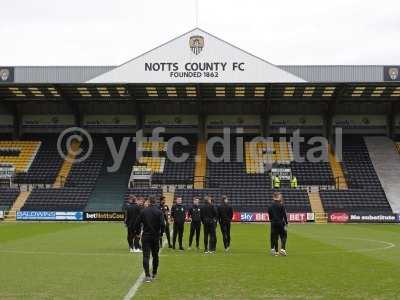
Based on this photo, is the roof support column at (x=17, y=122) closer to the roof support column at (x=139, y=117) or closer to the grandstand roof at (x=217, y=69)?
the roof support column at (x=139, y=117)

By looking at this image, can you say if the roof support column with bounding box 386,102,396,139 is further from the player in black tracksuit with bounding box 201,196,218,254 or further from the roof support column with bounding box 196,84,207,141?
the player in black tracksuit with bounding box 201,196,218,254

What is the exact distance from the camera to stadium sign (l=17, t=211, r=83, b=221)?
4844 cm

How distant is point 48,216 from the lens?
48.7 meters

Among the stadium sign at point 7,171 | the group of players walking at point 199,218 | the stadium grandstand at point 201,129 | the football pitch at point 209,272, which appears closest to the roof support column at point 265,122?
the stadium grandstand at point 201,129

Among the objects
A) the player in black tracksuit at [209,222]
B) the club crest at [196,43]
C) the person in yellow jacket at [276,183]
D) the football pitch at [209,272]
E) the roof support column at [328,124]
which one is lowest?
the football pitch at [209,272]

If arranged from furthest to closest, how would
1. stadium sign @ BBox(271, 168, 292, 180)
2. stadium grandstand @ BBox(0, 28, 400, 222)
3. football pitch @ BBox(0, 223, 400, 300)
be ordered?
stadium sign @ BBox(271, 168, 292, 180) < stadium grandstand @ BBox(0, 28, 400, 222) < football pitch @ BBox(0, 223, 400, 300)

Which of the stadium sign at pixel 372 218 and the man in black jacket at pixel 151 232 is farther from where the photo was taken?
the stadium sign at pixel 372 218

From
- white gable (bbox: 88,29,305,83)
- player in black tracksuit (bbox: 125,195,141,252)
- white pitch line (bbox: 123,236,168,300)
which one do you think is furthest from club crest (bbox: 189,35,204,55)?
white pitch line (bbox: 123,236,168,300)

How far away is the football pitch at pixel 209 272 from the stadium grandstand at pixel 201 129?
24225mm

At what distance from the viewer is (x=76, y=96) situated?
178ft

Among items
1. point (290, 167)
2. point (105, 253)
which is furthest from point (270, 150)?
point (105, 253)

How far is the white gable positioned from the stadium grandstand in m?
0.07

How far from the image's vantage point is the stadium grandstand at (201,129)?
47594mm

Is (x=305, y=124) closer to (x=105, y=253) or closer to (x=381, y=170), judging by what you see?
(x=381, y=170)
